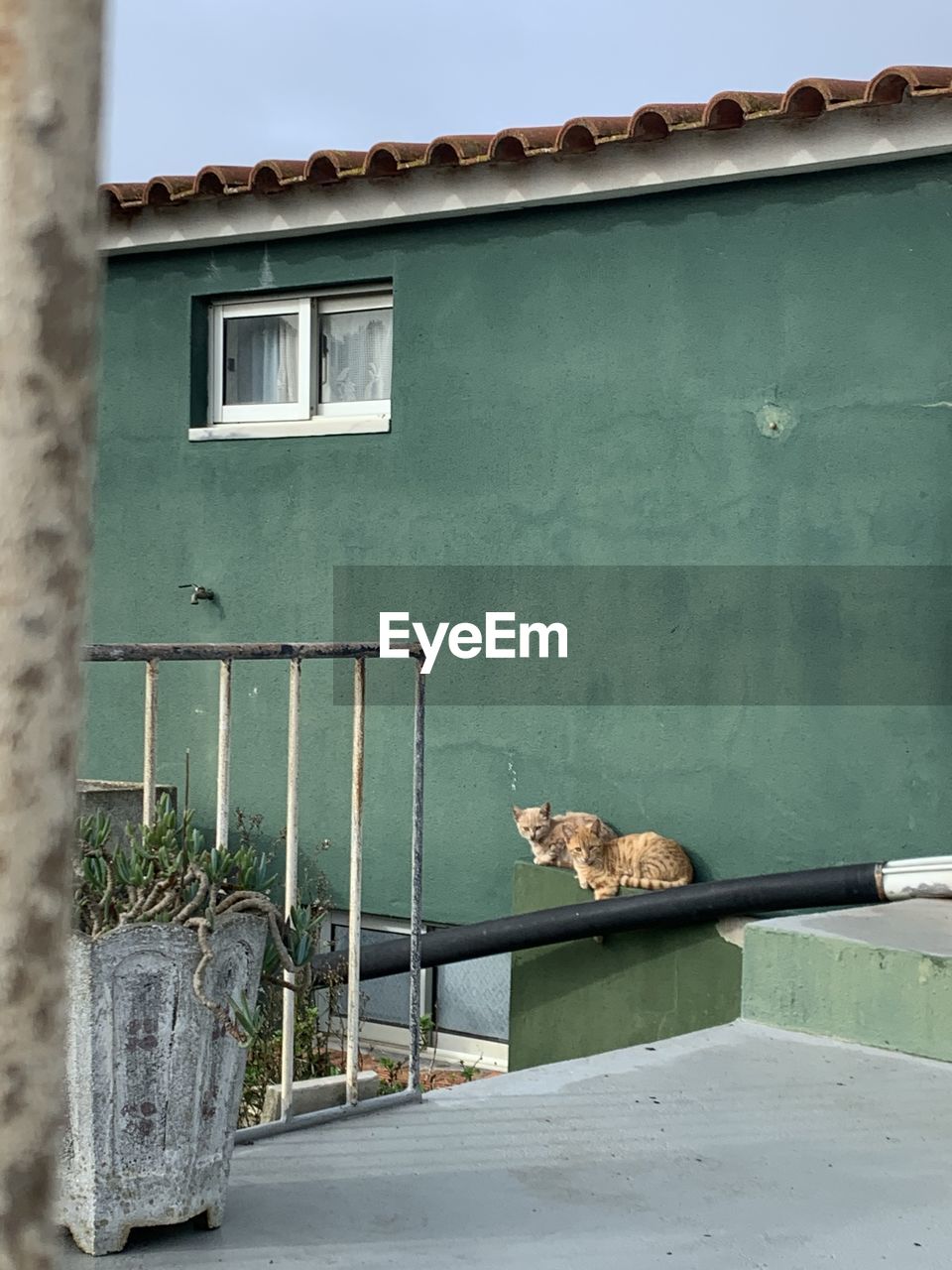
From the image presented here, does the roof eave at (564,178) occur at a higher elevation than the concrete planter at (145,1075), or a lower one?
higher

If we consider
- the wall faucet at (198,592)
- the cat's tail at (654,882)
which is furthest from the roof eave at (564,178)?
the cat's tail at (654,882)

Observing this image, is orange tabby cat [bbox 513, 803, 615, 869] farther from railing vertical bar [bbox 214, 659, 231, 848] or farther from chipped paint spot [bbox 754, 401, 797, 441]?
railing vertical bar [bbox 214, 659, 231, 848]

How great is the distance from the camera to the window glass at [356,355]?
824 centimetres

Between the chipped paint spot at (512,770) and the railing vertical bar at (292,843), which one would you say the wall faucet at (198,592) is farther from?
the railing vertical bar at (292,843)

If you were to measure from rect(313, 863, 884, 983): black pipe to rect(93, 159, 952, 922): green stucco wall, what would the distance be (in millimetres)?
400

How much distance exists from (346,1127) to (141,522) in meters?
5.41

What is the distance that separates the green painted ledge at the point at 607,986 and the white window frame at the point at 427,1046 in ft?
1.25

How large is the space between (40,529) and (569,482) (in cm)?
645

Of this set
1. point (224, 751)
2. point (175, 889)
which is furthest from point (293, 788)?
point (175, 889)

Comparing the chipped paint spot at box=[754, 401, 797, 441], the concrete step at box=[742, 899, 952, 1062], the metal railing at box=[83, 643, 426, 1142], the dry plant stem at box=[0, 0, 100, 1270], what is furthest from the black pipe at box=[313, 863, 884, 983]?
the dry plant stem at box=[0, 0, 100, 1270]

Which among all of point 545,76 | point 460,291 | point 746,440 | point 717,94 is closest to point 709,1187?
point 746,440

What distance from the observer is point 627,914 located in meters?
6.86

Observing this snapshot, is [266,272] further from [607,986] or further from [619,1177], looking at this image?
[619,1177]

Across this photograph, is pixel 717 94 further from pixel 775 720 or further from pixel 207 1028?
pixel 207 1028
